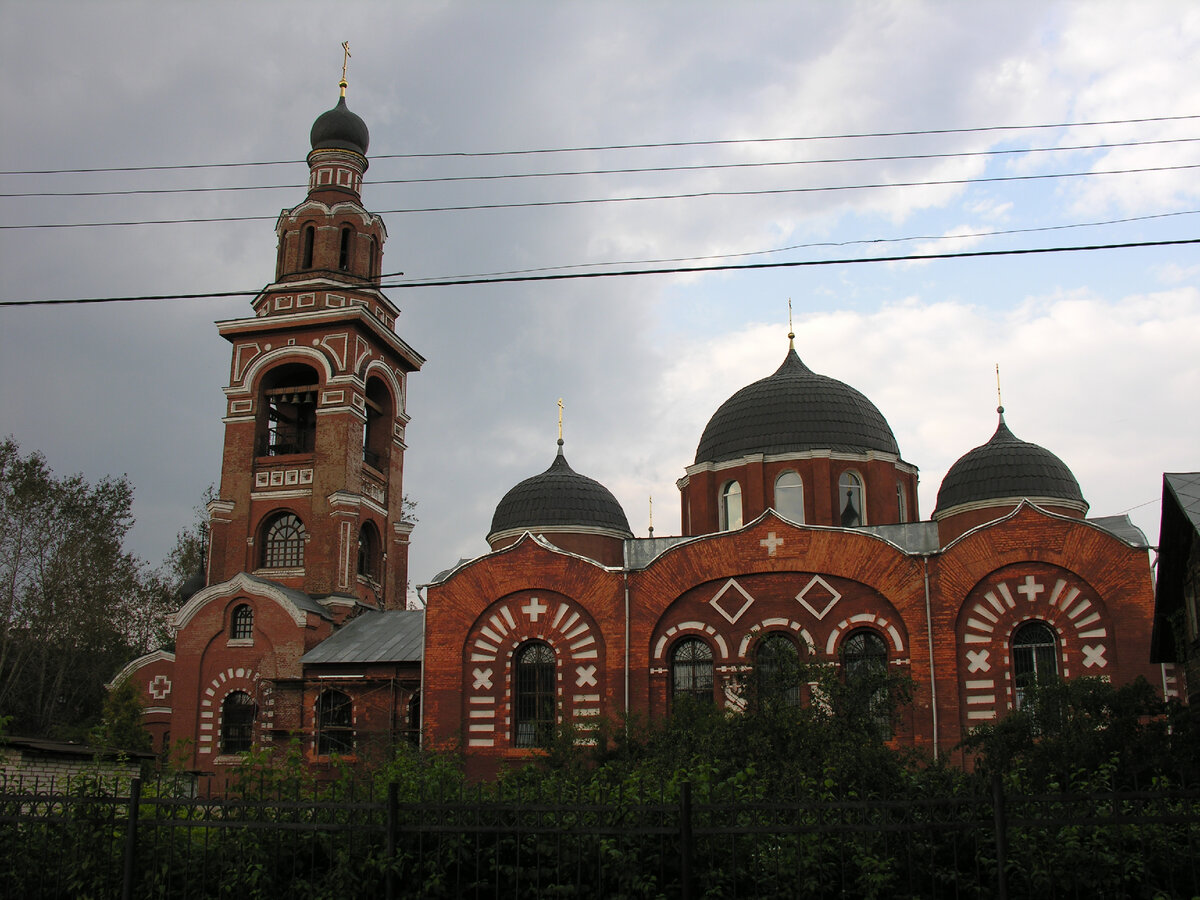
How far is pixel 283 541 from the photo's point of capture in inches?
1377

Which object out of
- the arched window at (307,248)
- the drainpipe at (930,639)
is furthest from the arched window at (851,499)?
the arched window at (307,248)

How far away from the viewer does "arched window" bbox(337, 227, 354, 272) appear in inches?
1457

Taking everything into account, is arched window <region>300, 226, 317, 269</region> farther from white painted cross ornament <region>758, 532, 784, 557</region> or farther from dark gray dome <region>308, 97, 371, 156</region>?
white painted cross ornament <region>758, 532, 784, 557</region>

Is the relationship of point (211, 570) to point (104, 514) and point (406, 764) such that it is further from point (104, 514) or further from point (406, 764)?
point (406, 764)

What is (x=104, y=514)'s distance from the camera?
39.8 metres

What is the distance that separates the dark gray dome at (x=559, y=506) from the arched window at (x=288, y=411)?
758 centimetres

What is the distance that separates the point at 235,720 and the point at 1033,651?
2049 centimetres

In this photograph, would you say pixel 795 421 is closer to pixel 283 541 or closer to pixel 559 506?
pixel 559 506

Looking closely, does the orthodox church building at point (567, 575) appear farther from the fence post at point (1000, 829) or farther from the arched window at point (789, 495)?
the fence post at point (1000, 829)

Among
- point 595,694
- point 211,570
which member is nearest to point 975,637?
point 595,694

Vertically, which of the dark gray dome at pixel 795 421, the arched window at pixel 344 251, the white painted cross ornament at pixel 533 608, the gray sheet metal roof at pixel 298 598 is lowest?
the white painted cross ornament at pixel 533 608

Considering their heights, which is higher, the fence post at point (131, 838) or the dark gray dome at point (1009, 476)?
the dark gray dome at point (1009, 476)

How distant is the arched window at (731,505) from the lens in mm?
31109

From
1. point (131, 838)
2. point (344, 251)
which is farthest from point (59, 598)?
point (131, 838)
